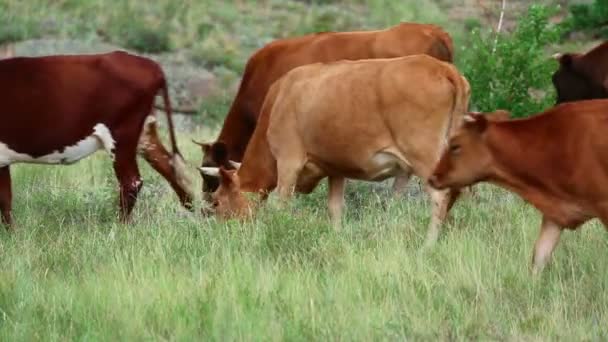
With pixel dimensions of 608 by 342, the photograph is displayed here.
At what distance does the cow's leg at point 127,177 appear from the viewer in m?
11.4

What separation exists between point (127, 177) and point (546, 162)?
3.66 meters

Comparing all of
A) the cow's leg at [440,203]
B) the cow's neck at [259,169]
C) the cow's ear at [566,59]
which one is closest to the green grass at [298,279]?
the cow's leg at [440,203]

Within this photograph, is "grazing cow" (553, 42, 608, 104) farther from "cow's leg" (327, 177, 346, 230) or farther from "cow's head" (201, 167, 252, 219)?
"cow's head" (201, 167, 252, 219)

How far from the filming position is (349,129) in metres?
11.0

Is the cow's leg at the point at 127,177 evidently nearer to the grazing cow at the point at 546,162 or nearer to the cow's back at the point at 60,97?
the cow's back at the point at 60,97

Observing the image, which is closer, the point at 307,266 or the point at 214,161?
the point at 307,266

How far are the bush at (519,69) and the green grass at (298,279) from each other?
281 centimetres

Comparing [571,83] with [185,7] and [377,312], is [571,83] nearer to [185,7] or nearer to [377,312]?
[377,312]

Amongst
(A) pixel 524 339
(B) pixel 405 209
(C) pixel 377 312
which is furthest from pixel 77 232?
(A) pixel 524 339

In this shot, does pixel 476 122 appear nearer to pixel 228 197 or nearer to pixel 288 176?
pixel 288 176

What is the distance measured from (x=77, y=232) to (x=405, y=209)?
2463 millimetres

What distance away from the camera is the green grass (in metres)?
7.98

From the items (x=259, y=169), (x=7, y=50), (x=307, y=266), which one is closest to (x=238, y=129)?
(x=259, y=169)

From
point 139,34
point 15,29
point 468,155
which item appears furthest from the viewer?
point 139,34
